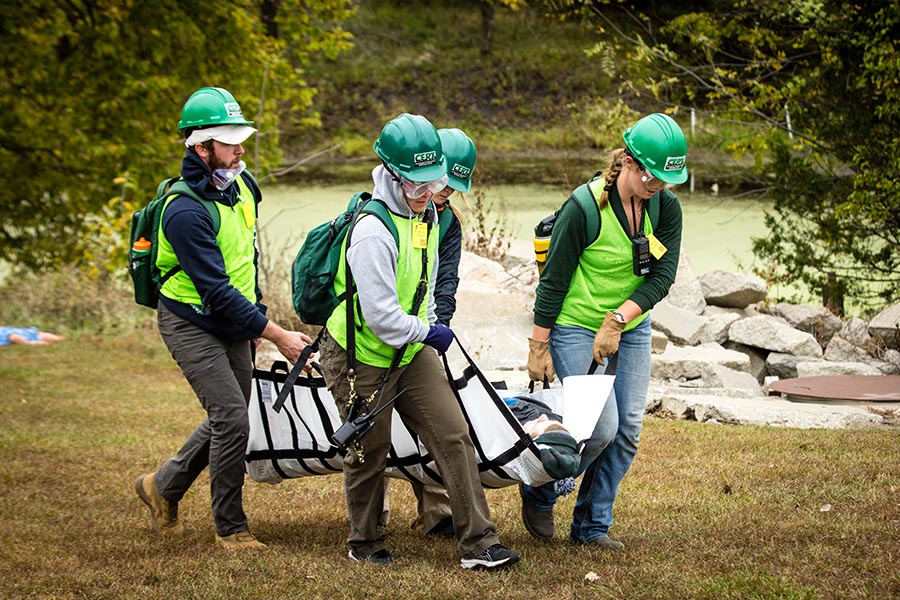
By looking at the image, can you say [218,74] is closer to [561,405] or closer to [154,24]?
[154,24]

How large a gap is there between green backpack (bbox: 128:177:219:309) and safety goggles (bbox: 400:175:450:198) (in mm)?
979

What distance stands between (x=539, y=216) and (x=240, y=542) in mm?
14164

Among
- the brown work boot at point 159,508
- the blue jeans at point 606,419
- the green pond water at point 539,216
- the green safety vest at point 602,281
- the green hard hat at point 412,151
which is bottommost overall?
the green pond water at point 539,216

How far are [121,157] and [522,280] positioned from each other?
647 centimetres

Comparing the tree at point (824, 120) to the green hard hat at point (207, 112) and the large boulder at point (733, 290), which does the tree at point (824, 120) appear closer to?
the large boulder at point (733, 290)

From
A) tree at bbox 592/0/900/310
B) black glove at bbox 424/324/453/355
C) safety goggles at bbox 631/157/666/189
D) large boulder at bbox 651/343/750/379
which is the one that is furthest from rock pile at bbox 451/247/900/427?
black glove at bbox 424/324/453/355

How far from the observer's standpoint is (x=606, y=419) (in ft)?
13.6

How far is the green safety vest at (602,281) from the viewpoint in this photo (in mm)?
4184

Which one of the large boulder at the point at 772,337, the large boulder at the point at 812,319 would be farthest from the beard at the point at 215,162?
the large boulder at the point at 812,319

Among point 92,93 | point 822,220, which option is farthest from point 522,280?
point 92,93

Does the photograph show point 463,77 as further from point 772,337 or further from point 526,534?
point 526,534

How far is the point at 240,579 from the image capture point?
4066mm

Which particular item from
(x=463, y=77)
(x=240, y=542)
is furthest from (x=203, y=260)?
(x=463, y=77)

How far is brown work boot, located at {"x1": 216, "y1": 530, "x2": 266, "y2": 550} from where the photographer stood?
452 centimetres
